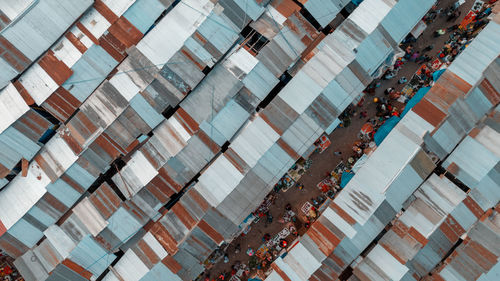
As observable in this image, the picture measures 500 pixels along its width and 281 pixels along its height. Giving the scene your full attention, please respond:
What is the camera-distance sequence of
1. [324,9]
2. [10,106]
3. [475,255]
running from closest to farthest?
[475,255]
[324,9]
[10,106]

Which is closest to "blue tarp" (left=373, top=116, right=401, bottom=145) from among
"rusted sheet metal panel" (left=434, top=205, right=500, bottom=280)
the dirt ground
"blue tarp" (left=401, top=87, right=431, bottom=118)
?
"blue tarp" (left=401, top=87, right=431, bottom=118)

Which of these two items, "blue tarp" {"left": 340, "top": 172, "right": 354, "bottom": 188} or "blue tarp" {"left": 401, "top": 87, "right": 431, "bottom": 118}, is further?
"blue tarp" {"left": 340, "top": 172, "right": 354, "bottom": 188}

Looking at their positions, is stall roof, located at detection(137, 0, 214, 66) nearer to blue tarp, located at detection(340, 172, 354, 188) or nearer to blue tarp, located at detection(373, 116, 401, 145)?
blue tarp, located at detection(373, 116, 401, 145)

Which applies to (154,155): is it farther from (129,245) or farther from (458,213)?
(458,213)

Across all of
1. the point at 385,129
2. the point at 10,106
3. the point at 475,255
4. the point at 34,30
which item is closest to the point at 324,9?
the point at 385,129

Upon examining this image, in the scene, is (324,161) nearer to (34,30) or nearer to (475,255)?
(475,255)
